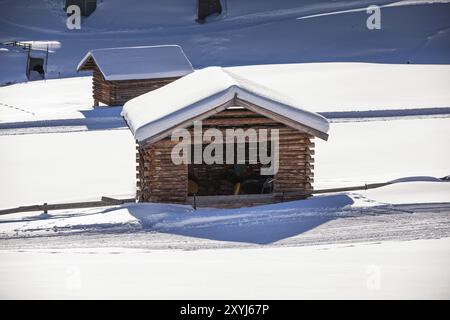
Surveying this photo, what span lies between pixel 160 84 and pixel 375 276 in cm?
2703

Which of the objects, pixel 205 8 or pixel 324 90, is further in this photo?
pixel 205 8

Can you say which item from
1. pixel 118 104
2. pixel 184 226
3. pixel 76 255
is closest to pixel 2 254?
pixel 76 255

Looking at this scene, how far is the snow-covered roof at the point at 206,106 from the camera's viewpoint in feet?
48.2

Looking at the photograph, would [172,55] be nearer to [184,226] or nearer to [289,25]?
Answer: [289,25]

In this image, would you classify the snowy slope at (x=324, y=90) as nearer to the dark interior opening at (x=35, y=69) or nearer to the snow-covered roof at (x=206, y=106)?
the dark interior opening at (x=35, y=69)

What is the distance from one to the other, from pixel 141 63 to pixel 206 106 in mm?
21309

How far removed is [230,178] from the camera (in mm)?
19078

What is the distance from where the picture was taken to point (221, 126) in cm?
1568

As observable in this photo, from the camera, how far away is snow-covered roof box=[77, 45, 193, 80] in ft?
112

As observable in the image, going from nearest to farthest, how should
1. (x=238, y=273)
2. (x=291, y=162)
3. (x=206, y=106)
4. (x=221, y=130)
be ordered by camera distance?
(x=238, y=273) → (x=206, y=106) → (x=221, y=130) → (x=291, y=162)

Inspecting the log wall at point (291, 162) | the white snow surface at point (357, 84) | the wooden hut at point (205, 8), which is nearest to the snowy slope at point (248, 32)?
the wooden hut at point (205, 8)
